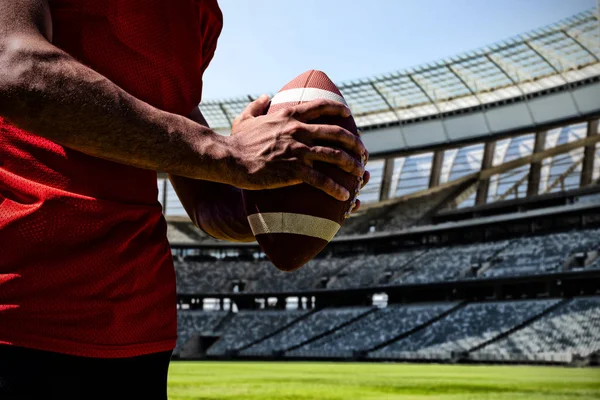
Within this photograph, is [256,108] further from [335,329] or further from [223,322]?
[223,322]

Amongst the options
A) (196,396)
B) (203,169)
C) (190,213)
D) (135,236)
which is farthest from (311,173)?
(196,396)

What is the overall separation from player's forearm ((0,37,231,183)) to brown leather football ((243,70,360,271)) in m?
0.41

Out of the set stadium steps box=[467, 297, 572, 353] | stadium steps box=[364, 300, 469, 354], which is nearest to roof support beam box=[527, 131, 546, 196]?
stadium steps box=[364, 300, 469, 354]

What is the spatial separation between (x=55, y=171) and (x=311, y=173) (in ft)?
2.06

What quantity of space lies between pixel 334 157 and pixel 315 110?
148mm

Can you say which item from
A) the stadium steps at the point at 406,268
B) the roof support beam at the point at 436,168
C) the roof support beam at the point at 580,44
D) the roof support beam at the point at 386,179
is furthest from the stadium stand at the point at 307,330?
the roof support beam at the point at 580,44

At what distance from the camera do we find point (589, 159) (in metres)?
41.4

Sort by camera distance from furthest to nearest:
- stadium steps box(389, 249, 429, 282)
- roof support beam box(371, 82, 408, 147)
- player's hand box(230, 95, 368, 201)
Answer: stadium steps box(389, 249, 429, 282) → roof support beam box(371, 82, 408, 147) → player's hand box(230, 95, 368, 201)

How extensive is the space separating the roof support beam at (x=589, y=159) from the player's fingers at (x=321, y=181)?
43257 mm

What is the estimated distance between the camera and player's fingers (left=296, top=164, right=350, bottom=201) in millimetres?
1682

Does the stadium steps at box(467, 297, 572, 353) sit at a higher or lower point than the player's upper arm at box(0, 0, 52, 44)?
lower

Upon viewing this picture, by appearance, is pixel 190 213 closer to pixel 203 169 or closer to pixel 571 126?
pixel 203 169

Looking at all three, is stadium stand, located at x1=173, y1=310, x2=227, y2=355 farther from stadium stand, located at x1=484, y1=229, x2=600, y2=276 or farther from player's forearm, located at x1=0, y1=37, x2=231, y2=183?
player's forearm, located at x1=0, y1=37, x2=231, y2=183

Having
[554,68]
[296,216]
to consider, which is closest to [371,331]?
[554,68]
